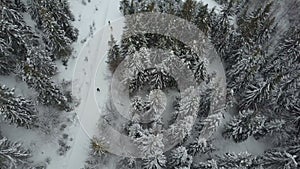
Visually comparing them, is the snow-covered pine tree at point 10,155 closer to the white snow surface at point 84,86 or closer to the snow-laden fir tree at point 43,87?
the white snow surface at point 84,86

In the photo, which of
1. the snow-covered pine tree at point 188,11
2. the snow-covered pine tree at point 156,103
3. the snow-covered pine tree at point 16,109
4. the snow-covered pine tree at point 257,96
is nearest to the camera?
the snow-covered pine tree at point 16,109

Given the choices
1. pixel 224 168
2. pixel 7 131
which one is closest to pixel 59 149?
pixel 7 131

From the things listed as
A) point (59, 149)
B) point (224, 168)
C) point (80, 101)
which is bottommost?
point (224, 168)

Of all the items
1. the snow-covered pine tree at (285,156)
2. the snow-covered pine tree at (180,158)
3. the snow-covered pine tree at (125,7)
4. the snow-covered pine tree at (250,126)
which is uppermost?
the snow-covered pine tree at (125,7)

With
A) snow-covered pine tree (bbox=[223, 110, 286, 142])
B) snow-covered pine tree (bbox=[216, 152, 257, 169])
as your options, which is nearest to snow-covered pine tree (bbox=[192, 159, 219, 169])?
snow-covered pine tree (bbox=[216, 152, 257, 169])

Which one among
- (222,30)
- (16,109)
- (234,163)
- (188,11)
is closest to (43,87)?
(16,109)

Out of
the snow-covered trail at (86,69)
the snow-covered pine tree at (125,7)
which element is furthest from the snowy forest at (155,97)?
the snow-covered pine tree at (125,7)

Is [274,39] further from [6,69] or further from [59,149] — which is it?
[6,69]
